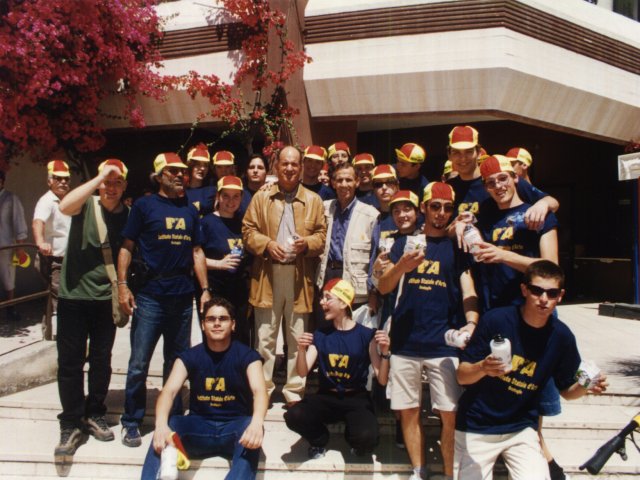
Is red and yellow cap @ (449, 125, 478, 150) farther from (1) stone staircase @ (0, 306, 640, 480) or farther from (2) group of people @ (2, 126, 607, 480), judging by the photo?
(1) stone staircase @ (0, 306, 640, 480)

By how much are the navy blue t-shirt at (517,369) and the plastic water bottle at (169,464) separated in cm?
188

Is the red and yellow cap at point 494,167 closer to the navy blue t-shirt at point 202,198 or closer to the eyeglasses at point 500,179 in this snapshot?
the eyeglasses at point 500,179

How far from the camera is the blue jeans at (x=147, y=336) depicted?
14.8ft

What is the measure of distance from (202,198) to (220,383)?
87.0 inches

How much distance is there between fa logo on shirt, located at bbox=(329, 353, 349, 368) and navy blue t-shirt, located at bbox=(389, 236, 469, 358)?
408 millimetres

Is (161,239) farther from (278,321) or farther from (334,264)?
(334,264)

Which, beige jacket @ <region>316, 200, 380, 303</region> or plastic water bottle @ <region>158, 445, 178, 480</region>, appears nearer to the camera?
plastic water bottle @ <region>158, 445, 178, 480</region>

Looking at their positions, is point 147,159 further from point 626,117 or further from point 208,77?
point 626,117

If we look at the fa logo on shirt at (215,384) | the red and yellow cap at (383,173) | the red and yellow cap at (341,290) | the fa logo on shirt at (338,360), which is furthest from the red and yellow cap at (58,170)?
the fa logo on shirt at (338,360)

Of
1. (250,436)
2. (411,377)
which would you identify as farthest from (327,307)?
(250,436)

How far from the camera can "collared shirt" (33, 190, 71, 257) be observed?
6.12 m

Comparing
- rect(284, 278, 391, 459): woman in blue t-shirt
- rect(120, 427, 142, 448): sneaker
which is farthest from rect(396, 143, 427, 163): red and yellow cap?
rect(120, 427, 142, 448): sneaker

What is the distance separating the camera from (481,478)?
3482 millimetres

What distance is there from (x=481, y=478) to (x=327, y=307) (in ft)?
5.34
